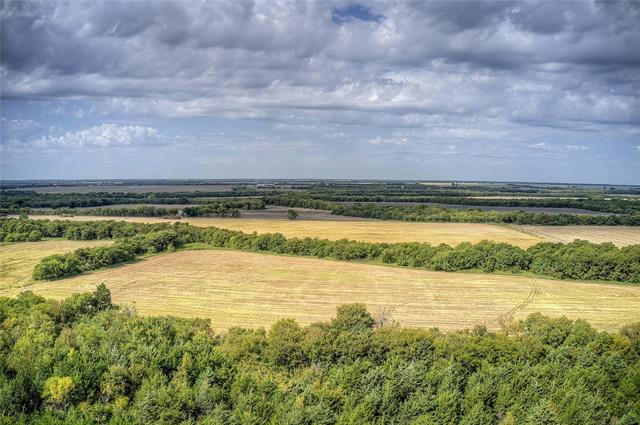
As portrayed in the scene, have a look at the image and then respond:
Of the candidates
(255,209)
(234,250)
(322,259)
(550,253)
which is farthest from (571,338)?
(255,209)

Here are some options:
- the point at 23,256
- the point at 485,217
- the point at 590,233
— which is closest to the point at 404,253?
the point at 590,233

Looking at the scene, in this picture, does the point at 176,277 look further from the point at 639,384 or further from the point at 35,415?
the point at 639,384

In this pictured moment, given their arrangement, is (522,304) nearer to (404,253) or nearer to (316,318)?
(316,318)

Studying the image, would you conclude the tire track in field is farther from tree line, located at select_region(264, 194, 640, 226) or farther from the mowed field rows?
tree line, located at select_region(264, 194, 640, 226)

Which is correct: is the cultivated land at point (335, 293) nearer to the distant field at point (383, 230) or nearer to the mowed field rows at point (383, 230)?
the mowed field rows at point (383, 230)

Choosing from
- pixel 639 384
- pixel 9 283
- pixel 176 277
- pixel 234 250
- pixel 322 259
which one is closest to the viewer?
pixel 639 384

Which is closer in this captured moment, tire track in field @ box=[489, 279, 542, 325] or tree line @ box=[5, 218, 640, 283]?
tire track in field @ box=[489, 279, 542, 325]

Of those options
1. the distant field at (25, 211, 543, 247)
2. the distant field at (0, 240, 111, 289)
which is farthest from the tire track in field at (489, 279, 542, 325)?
the distant field at (0, 240, 111, 289)
